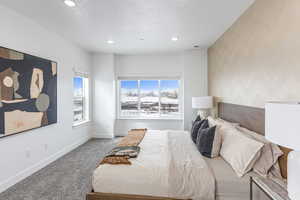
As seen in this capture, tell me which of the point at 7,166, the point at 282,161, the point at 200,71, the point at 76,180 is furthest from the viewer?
the point at 200,71

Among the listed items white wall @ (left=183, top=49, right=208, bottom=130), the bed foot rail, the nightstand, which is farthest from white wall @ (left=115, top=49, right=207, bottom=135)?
the nightstand

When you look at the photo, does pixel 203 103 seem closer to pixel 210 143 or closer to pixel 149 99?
pixel 210 143

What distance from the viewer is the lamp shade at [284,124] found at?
85 centimetres

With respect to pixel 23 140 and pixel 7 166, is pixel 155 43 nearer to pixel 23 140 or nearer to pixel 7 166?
pixel 23 140

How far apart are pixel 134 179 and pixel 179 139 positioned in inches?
55.3

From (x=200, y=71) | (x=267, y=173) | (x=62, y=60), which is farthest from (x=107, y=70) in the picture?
(x=267, y=173)

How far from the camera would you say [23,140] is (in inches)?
109

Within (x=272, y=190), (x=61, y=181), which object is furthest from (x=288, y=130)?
(x=61, y=181)

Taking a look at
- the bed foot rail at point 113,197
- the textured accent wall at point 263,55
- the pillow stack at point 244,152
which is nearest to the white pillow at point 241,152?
the pillow stack at point 244,152

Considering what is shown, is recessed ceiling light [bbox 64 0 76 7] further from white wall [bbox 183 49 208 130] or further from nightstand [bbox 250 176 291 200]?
white wall [bbox 183 49 208 130]

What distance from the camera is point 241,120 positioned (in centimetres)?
269

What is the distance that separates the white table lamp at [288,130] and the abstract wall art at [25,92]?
3147 millimetres

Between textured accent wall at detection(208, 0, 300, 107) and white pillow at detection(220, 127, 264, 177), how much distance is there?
1.83 ft

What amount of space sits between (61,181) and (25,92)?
1.55 metres
